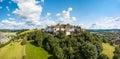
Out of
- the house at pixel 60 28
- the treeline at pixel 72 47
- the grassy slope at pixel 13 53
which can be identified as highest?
the house at pixel 60 28

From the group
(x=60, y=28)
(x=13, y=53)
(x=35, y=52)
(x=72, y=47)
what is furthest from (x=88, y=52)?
(x=60, y=28)

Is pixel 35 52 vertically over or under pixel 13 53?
over

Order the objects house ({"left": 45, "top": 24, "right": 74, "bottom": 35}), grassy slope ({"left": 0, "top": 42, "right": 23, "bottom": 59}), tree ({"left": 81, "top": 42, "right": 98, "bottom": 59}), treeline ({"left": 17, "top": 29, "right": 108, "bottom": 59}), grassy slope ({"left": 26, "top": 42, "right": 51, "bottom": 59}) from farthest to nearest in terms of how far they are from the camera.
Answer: house ({"left": 45, "top": 24, "right": 74, "bottom": 35}), grassy slope ({"left": 0, "top": 42, "right": 23, "bottom": 59}), grassy slope ({"left": 26, "top": 42, "right": 51, "bottom": 59}), treeline ({"left": 17, "top": 29, "right": 108, "bottom": 59}), tree ({"left": 81, "top": 42, "right": 98, "bottom": 59})

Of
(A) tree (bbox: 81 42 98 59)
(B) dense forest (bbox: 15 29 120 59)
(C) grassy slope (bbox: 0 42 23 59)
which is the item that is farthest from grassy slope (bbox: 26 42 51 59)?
(A) tree (bbox: 81 42 98 59)

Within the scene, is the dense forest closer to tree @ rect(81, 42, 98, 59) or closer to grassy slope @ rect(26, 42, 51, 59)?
tree @ rect(81, 42, 98, 59)

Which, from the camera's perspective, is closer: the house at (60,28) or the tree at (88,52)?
the tree at (88,52)

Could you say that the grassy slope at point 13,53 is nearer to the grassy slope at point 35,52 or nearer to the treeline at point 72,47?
the grassy slope at point 35,52

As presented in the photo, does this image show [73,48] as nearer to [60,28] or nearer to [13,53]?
[13,53]

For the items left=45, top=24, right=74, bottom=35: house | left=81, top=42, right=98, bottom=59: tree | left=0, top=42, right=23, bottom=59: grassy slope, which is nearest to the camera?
left=81, top=42, right=98, bottom=59: tree

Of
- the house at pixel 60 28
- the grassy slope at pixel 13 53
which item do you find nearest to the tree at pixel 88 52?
the grassy slope at pixel 13 53
